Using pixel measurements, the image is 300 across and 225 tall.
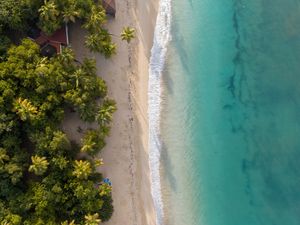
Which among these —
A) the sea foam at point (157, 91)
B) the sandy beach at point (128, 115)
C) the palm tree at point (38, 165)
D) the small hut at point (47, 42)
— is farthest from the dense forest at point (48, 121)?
the sea foam at point (157, 91)

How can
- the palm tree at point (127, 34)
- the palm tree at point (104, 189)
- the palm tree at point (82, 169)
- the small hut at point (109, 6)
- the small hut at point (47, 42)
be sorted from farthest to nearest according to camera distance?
the small hut at point (109, 6), the palm tree at point (127, 34), the small hut at point (47, 42), the palm tree at point (104, 189), the palm tree at point (82, 169)

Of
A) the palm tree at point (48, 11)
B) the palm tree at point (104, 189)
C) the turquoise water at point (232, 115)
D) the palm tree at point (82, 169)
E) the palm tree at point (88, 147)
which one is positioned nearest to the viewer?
the palm tree at point (82, 169)

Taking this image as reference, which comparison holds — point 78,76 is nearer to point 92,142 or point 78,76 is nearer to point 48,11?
point 92,142

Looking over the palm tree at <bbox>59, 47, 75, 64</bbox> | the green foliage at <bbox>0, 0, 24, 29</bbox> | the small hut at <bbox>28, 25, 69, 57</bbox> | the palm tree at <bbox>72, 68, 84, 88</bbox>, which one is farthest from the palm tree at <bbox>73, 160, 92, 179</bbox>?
the green foliage at <bbox>0, 0, 24, 29</bbox>

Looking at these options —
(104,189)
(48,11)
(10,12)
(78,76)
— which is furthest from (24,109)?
(104,189)

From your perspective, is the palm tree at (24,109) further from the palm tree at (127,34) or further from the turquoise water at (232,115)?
the turquoise water at (232,115)

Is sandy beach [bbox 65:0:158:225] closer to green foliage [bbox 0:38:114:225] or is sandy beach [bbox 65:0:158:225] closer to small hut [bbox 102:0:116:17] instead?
small hut [bbox 102:0:116:17]
